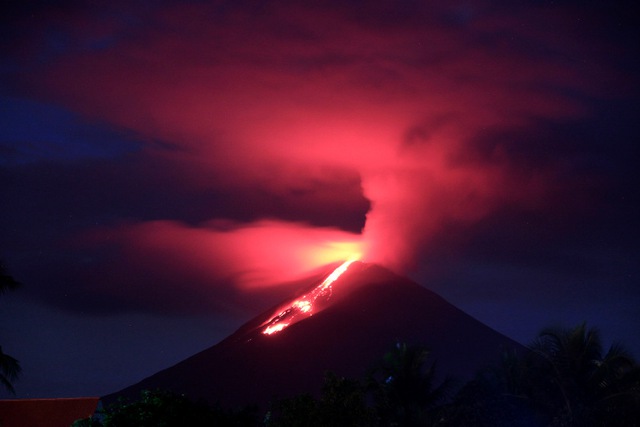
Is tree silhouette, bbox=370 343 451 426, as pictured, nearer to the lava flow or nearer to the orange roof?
the orange roof

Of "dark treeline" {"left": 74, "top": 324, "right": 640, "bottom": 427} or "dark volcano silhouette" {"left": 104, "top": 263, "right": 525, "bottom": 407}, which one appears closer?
"dark treeline" {"left": 74, "top": 324, "right": 640, "bottom": 427}

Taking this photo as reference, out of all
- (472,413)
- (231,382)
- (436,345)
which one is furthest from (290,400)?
(436,345)

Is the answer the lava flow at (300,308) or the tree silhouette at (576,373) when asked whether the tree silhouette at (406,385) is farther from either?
the lava flow at (300,308)

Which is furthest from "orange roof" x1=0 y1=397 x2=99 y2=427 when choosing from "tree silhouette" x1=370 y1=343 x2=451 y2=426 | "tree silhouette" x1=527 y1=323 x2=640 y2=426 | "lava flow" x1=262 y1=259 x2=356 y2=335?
"lava flow" x1=262 y1=259 x2=356 y2=335

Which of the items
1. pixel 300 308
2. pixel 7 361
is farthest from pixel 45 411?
pixel 300 308

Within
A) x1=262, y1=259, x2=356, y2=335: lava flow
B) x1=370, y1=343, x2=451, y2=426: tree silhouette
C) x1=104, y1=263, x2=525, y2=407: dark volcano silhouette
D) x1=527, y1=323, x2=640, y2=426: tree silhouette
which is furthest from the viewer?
x1=262, y1=259, x2=356, y2=335: lava flow

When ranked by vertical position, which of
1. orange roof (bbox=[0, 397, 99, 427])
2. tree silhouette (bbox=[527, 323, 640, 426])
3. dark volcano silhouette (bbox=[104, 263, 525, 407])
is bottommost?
tree silhouette (bbox=[527, 323, 640, 426])
